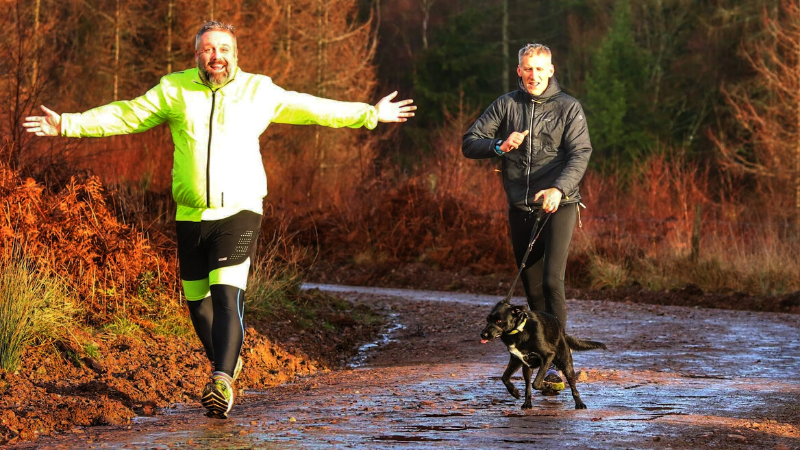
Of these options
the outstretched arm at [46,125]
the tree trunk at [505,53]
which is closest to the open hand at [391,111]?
the outstretched arm at [46,125]

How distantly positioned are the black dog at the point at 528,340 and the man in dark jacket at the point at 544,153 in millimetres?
328

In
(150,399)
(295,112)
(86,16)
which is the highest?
(86,16)

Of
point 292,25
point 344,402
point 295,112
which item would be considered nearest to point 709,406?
point 344,402

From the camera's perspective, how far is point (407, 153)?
171 ft

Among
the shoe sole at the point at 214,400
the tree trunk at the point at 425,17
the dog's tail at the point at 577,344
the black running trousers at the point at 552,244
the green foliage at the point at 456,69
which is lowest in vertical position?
the shoe sole at the point at 214,400

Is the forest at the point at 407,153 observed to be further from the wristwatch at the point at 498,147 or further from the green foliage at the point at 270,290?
the wristwatch at the point at 498,147

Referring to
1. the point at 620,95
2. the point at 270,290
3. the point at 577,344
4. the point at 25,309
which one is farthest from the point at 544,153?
the point at 620,95

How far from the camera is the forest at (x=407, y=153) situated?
1032cm

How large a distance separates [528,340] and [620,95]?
1611 inches

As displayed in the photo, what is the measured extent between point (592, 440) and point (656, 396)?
1.78 metres

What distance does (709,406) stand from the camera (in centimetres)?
732

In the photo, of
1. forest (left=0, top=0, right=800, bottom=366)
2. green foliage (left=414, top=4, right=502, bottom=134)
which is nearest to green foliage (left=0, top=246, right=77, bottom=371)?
forest (left=0, top=0, right=800, bottom=366)

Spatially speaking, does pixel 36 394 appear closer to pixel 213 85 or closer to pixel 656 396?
pixel 213 85

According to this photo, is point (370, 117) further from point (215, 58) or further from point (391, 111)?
point (215, 58)
